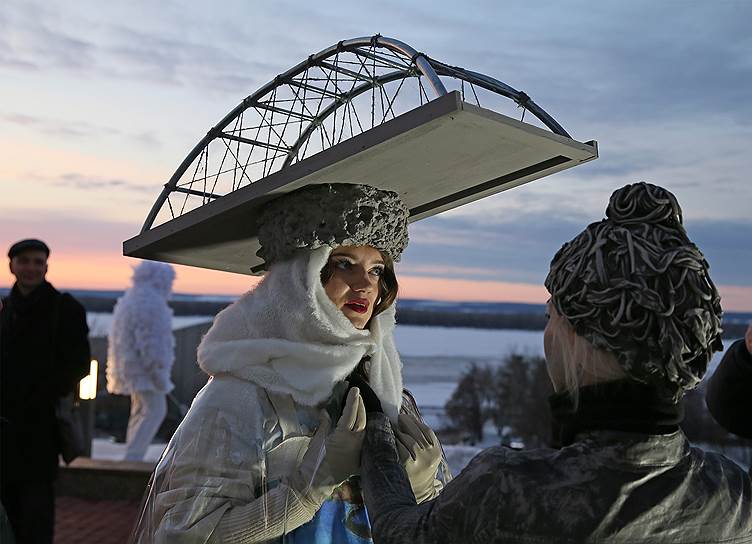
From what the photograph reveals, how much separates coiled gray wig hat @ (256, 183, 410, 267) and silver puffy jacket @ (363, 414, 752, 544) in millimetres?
766

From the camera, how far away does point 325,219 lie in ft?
6.00

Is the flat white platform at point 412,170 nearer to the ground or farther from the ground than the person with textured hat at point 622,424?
farther from the ground

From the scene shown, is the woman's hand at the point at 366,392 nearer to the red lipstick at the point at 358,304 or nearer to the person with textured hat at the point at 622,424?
the red lipstick at the point at 358,304

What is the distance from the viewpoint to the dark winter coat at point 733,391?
1.76 m

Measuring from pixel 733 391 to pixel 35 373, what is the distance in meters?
3.10

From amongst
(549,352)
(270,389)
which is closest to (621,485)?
(549,352)

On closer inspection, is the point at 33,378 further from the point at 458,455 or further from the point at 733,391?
the point at 458,455

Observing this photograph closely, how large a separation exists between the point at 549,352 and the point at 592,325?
13 cm

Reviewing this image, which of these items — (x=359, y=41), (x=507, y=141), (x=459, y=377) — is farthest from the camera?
(x=459, y=377)

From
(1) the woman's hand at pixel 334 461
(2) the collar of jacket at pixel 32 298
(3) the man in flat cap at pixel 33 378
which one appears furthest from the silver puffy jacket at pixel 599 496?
(2) the collar of jacket at pixel 32 298

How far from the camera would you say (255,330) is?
1.84 metres

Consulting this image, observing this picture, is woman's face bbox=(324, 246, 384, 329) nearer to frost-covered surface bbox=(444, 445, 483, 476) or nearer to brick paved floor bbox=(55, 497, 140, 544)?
brick paved floor bbox=(55, 497, 140, 544)

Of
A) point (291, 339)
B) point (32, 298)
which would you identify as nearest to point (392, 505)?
point (291, 339)

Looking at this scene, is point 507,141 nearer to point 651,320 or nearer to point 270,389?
point 651,320
